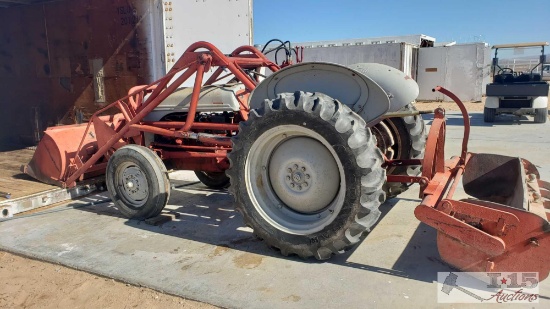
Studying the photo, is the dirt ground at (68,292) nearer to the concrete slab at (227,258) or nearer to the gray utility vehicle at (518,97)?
the concrete slab at (227,258)

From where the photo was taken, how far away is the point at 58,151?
16.9 ft

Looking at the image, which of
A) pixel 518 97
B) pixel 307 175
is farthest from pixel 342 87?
pixel 518 97

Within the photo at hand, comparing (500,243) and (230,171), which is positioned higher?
(230,171)

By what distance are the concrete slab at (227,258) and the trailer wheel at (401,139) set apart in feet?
1.35

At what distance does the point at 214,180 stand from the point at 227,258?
80.4 inches

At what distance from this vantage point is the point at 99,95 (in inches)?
317

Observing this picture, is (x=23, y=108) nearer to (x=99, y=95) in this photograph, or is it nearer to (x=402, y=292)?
(x=99, y=95)

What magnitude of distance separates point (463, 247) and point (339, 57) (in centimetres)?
2006

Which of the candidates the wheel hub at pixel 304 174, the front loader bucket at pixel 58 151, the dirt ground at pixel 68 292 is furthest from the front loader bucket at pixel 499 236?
the front loader bucket at pixel 58 151

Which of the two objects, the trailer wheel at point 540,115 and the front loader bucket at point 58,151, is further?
the trailer wheel at point 540,115

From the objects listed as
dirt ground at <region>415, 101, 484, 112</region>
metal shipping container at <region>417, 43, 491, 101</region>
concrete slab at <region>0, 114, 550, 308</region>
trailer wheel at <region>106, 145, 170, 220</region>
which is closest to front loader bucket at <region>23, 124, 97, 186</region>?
concrete slab at <region>0, 114, 550, 308</region>

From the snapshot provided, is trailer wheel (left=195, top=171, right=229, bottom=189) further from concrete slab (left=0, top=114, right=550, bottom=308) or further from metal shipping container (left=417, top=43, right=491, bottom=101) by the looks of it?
metal shipping container (left=417, top=43, right=491, bottom=101)

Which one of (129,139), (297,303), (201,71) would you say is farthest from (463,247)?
(129,139)

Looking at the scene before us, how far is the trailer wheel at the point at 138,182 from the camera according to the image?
4.12 meters
